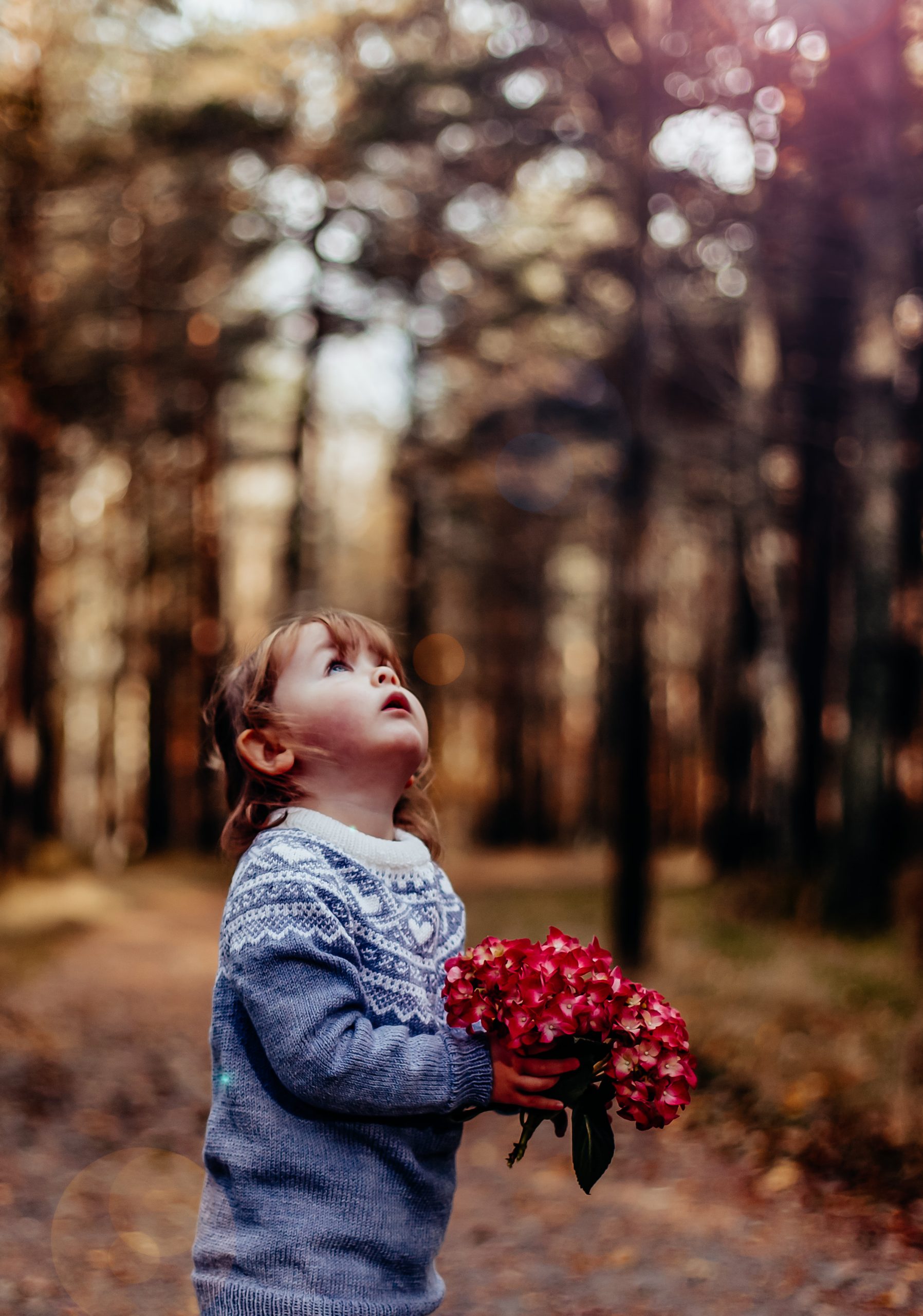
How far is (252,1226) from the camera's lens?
2.14 metres

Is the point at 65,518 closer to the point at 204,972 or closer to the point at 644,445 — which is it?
the point at 204,972

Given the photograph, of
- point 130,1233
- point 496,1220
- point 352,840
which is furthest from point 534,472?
point 352,840

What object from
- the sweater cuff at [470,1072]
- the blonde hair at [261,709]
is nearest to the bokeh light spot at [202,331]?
the blonde hair at [261,709]

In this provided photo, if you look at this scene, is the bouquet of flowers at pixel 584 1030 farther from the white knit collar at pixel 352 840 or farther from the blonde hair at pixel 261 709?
the blonde hair at pixel 261 709

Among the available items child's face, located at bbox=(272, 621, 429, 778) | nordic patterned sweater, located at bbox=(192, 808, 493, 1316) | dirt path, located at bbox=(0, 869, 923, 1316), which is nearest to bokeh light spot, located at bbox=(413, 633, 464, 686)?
dirt path, located at bbox=(0, 869, 923, 1316)

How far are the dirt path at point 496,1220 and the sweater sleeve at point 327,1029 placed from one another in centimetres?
309

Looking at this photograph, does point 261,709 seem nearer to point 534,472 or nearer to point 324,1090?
point 324,1090

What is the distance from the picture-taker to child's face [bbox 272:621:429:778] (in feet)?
7.73

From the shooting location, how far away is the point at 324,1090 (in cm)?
206

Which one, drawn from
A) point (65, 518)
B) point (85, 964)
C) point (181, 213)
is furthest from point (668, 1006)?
point (65, 518)

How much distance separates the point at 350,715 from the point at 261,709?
0.69ft

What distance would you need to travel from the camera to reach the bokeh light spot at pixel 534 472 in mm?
18031

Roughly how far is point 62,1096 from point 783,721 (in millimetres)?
9522

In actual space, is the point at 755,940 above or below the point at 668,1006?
below
